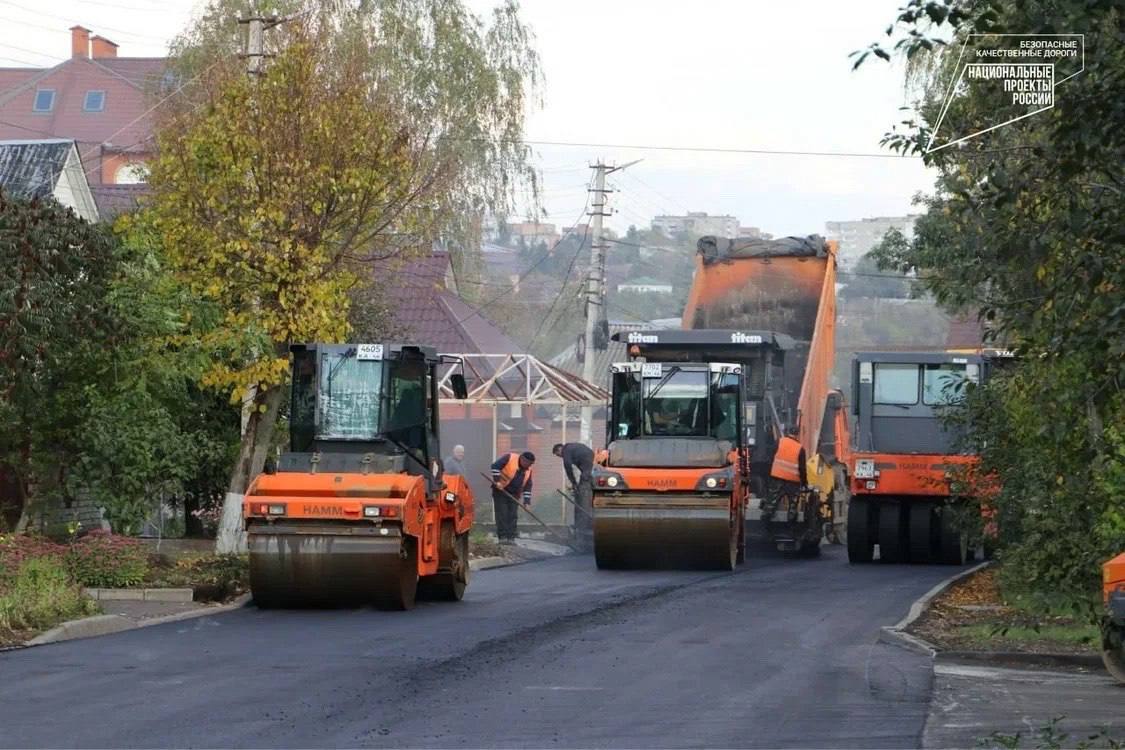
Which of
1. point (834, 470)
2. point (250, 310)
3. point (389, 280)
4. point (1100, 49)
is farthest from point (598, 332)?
point (1100, 49)

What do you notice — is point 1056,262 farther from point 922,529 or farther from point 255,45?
point 922,529

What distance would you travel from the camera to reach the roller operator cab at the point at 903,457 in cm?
2700

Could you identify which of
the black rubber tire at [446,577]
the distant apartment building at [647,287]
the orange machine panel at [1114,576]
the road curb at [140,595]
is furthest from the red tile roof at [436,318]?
Answer: the distant apartment building at [647,287]

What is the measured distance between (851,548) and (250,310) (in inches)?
401

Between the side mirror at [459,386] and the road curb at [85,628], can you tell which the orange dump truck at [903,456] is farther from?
the road curb at [85,628]

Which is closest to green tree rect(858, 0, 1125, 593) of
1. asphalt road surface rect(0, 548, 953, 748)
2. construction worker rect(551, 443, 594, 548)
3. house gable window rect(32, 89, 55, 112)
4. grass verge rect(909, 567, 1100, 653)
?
grass verge rect(909, 567, 1100, 653)

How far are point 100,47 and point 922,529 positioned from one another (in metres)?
67.1

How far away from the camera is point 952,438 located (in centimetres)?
2652

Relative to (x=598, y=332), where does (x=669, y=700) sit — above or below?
below

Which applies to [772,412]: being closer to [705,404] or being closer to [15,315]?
[705,404]

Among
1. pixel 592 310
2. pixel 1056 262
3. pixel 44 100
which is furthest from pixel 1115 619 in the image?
pixel 44 100

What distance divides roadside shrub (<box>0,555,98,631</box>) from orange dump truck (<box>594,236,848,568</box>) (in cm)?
859

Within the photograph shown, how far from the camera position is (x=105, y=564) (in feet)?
61.9

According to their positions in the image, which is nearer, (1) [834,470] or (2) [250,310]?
(2) [250,310]
